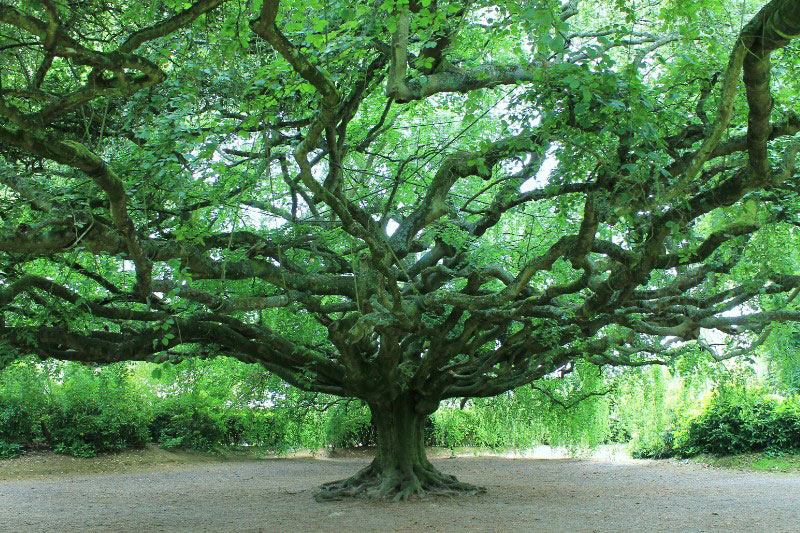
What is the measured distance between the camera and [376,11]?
5016 millimetres

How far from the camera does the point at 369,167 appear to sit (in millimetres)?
8031

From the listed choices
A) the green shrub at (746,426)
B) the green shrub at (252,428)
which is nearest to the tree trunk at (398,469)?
the green shrub at (252,428)

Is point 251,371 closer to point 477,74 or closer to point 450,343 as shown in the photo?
point 450,343

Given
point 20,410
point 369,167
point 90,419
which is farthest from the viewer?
point 90,419

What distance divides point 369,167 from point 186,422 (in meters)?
10.6

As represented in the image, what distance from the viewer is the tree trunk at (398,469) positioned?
965 centimetres

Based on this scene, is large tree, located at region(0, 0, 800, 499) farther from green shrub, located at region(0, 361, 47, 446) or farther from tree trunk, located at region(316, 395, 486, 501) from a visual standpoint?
green shrub, located at region(0, 361, 47, 446)

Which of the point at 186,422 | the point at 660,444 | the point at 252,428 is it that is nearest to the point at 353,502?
the point at 186,422

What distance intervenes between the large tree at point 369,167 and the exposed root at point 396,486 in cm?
13

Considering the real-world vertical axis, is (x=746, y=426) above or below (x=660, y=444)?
above

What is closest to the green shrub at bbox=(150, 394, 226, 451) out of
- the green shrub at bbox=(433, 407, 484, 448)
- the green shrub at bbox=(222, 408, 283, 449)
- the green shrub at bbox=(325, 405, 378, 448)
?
the green shrub at bbox=(222, 408, 283, 449)

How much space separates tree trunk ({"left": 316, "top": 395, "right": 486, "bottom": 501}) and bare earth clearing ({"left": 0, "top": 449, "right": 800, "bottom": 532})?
40 centimetres

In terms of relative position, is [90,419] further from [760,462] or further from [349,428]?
[760,462]

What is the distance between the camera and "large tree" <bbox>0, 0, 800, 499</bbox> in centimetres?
429
